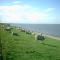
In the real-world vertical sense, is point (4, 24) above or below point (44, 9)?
below

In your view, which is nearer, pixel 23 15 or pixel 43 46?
pixel 43 46

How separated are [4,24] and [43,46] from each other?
840 mm

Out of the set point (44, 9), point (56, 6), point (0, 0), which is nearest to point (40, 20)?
point (44, 9)

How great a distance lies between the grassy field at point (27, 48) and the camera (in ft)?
7.74

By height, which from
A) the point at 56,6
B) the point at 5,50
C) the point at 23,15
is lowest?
the point at 5,50

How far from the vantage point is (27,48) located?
7.98 feet

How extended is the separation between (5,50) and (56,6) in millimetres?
1205

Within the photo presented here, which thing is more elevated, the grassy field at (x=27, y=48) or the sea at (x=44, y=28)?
the sea at (x=44, y=28)

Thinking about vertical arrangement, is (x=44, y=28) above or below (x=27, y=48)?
above

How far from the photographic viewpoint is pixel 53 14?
251 cm

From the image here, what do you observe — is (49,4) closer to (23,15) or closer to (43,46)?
(23,15)

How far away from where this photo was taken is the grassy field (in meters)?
2.36

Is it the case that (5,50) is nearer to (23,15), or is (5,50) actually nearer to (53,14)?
(23,15)

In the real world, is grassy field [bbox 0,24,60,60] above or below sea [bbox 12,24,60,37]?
below
